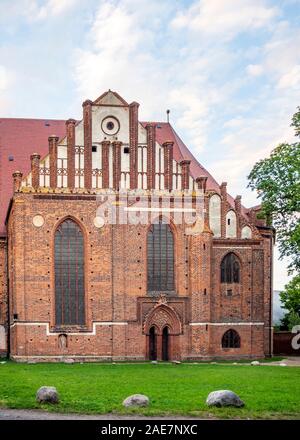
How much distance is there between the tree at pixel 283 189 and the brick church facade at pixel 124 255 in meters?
9.41

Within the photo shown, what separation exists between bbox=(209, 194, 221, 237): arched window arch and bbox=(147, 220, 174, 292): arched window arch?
269 centimetres

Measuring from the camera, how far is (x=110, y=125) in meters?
45.8

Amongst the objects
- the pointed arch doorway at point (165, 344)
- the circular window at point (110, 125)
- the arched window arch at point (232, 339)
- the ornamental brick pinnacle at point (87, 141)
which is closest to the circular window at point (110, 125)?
the circular window at point (110, 125)

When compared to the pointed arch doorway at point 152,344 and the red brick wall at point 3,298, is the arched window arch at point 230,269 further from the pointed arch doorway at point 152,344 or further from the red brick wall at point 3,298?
the red brick wall at point 3,298

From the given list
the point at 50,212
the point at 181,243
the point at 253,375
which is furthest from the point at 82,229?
the point at 253,375

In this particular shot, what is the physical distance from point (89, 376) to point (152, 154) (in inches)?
724

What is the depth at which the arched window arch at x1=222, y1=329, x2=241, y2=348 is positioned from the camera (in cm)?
4684

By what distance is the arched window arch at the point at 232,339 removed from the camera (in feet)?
154

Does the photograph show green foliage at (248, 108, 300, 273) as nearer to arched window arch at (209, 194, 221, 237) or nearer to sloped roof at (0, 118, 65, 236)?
arched window arch at (209, 194, 221, 237)

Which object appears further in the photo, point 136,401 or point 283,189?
point 283,189

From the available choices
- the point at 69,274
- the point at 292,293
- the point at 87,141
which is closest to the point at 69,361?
the point at 69,274

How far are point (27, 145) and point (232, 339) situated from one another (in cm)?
1812

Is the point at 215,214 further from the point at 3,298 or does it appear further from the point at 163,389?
the point at 163,389

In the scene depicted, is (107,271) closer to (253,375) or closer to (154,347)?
(154,347)
